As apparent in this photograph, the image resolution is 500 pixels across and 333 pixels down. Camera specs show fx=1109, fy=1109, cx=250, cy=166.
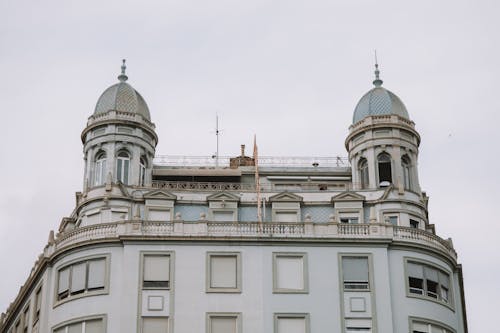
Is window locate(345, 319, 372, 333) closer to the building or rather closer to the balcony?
the building

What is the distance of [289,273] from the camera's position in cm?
7875

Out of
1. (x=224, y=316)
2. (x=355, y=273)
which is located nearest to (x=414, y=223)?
(x=355, y=273)

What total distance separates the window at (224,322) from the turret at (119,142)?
15.2 m

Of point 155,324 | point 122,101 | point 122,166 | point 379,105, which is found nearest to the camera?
point 155,324

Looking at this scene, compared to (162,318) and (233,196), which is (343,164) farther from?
(162,318)

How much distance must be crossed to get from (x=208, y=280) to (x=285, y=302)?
5.62 m

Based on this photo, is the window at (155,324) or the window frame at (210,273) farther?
the window frame at (210,273)

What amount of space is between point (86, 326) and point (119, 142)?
17.4 metres

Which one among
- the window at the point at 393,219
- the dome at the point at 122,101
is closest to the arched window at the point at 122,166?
the dome at the point at 122,101

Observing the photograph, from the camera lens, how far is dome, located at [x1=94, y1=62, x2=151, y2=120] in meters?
89.3

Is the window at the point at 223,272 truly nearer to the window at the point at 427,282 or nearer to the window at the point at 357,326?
the window at the point at 357,326

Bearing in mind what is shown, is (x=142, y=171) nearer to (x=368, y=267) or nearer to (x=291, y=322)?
(x=291, y=322)

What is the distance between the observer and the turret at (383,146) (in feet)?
290

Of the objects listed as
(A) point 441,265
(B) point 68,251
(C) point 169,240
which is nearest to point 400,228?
(A) point 441,265
